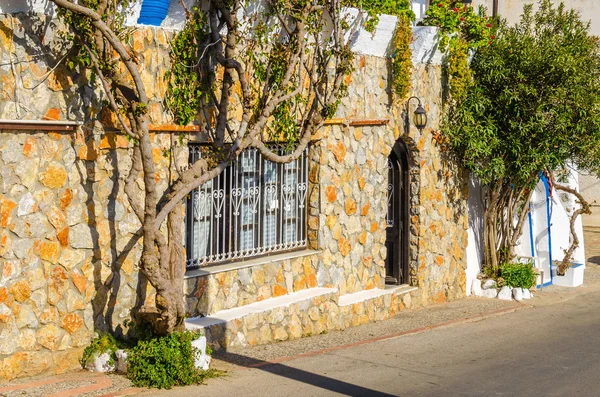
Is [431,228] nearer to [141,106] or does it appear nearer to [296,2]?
[296,2]

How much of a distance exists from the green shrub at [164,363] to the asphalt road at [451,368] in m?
0.17

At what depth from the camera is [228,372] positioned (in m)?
10.6

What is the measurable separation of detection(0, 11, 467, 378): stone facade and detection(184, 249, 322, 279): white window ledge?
1.7 inches

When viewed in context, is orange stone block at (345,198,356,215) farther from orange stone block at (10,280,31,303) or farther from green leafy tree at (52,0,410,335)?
orange stone block at (10,280,31,303)

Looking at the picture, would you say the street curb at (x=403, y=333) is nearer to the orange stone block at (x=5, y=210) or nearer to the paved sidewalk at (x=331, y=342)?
the paved sidewalk at (x=331, y=342)

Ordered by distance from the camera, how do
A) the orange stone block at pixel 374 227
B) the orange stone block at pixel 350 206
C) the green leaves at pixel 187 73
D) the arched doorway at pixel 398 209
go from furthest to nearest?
the arched doorway at pixel 398 209 < the orange stone block at pixel 374 227 < the orange stone block at pixel 350 206 < the green leaves at pixel 187 73

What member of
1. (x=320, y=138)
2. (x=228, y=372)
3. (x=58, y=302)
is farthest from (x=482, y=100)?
(x=58, y=302)

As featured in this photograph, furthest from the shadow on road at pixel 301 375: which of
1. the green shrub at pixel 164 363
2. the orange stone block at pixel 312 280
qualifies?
the orange stone block at pixel 312 280

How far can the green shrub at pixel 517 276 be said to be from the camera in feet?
56.1

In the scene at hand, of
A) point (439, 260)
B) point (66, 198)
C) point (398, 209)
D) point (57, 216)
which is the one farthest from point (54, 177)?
point (439, 260)

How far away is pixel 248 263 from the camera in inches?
499

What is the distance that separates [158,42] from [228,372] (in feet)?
12.9

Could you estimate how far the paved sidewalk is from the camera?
31.1ft

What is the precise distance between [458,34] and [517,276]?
4.49 metres
